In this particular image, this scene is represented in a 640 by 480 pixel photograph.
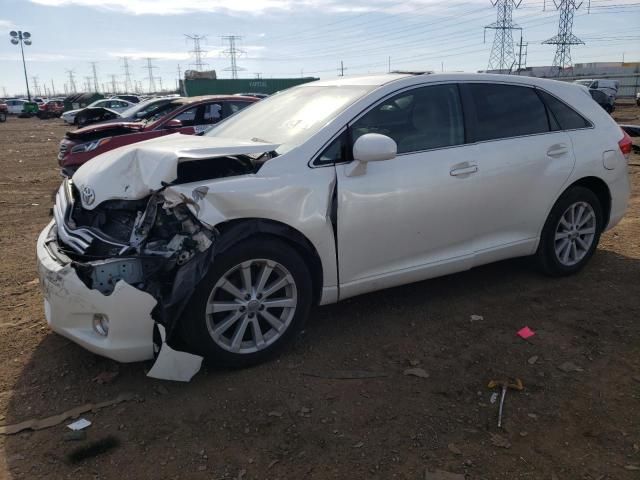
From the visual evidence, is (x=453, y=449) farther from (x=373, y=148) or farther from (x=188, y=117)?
(x=188, y=117)

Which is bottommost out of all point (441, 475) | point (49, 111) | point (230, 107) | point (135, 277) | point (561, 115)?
point (441, 475)

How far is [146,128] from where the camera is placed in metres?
9.95

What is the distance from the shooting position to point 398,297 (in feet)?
14.7

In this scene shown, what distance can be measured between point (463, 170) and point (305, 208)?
1293mm

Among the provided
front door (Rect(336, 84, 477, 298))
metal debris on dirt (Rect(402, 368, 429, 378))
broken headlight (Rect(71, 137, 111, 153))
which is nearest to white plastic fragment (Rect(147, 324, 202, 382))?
front door (Rect(336, 84, 477, 298))

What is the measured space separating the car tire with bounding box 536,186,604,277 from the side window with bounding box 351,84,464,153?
1.24 meters

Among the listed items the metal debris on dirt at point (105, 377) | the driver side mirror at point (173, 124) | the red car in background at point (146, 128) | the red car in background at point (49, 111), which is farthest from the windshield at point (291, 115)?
the red car in background at point (49, 111)

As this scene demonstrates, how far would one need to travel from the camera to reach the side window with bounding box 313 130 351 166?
3490mm

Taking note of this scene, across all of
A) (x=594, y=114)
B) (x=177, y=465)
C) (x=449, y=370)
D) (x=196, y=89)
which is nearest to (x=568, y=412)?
(x=449, y=370)

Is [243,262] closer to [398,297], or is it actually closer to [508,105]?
[398,297]

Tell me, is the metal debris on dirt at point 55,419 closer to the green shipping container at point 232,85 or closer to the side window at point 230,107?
the side window at point 230,107

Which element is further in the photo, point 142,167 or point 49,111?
point 49,111

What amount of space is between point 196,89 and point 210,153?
35444mm

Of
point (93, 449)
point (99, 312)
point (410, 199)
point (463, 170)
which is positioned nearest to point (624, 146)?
point (463, 170)
